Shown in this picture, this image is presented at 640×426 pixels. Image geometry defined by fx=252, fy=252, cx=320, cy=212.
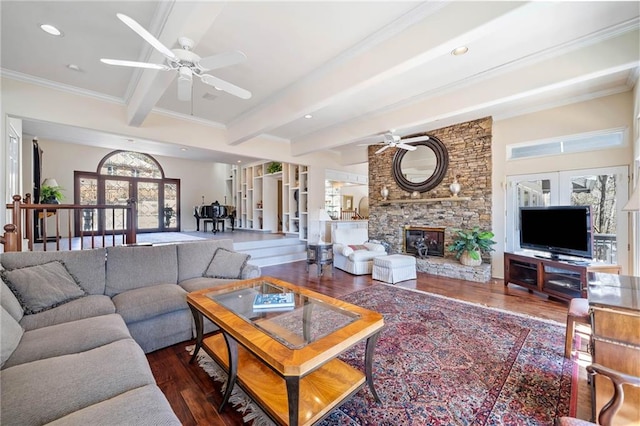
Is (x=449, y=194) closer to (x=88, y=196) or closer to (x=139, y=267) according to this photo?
(x=139, y=267)

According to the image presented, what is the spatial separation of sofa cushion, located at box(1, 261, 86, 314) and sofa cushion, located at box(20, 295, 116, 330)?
0.07 metres

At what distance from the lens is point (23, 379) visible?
48.6 inches

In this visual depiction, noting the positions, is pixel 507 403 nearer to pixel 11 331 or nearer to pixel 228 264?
pixel 228 264

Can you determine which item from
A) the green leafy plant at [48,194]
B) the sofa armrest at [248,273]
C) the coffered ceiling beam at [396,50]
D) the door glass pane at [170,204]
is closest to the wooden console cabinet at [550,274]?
the coffered ceiling beam at [396,50]

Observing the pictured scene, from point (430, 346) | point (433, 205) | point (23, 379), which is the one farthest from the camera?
point (433, 205)

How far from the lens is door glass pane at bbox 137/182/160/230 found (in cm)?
864

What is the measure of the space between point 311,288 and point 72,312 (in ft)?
9.67

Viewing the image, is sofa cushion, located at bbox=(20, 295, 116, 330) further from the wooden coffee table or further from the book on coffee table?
the book on coffee table

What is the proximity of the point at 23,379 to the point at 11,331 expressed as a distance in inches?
24.2

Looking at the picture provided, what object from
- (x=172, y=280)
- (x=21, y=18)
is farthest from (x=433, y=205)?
(x=21, y=18)

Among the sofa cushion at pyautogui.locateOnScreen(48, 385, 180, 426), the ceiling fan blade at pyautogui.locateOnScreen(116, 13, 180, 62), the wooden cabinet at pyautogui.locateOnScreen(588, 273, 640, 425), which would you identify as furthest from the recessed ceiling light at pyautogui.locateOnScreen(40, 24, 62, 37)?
the wooden cabinet at pyautogui.locateOnScreen(588, 273, 640, 425)

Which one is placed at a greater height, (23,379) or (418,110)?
(418,110)

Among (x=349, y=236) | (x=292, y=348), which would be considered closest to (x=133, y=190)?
(x=349, y=236)

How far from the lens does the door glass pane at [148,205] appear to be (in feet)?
28.3
